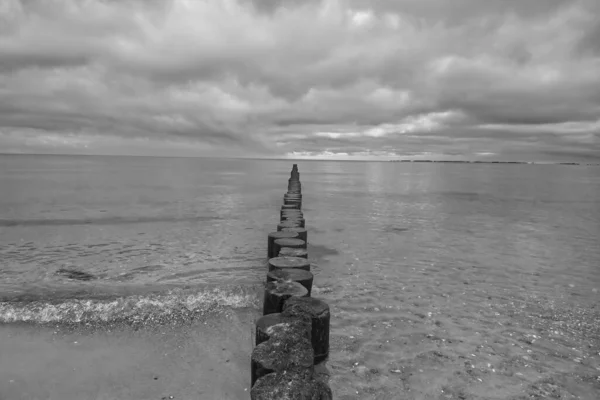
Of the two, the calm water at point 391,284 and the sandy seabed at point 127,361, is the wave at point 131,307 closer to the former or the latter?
the calm water at point 391,284

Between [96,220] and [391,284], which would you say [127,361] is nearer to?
[391,284]

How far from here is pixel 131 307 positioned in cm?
769

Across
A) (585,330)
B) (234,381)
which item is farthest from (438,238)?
(234,381)

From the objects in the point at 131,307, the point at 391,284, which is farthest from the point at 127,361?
the point at 391,284

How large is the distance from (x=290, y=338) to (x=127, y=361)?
9.46 feet

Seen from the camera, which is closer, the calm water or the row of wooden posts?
the row of wooden posts

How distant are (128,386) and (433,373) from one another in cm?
407

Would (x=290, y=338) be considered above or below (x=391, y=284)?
above

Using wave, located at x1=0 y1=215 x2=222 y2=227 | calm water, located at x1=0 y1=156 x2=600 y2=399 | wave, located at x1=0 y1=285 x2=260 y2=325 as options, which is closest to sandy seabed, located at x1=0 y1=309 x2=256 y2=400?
wave, located at x1=0 y1=285 x2=260 y2=325

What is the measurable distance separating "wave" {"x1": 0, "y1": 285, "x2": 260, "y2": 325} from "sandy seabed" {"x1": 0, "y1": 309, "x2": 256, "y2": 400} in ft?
1.26

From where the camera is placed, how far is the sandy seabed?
4.91 metres

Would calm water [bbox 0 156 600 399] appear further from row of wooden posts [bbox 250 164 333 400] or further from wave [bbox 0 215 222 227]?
row of wooden posts [bbox 250 164 333 400]

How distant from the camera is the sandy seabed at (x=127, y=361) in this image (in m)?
4.91

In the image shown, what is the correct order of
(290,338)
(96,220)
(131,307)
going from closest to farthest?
1. (290,338)
2. (131,307)
3. (96,220)
